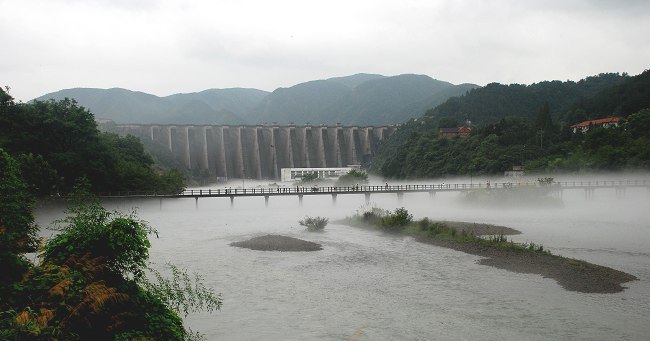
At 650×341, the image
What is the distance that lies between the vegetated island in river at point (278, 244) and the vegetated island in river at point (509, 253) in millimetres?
11011

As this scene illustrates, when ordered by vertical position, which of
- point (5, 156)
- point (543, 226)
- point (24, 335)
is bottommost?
point (543, 226)

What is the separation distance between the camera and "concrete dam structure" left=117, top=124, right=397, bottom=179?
14900 cm

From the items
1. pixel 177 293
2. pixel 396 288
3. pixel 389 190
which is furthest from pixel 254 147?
pixel 177 293

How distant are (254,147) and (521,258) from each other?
123 m

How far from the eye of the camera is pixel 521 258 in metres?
38.7

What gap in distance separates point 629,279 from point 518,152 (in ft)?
308

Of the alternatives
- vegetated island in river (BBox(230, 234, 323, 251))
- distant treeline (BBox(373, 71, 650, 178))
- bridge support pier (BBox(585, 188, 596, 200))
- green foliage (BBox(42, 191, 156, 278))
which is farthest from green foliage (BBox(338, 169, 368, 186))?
green foliage (BBox(42, 191, 156, 278))

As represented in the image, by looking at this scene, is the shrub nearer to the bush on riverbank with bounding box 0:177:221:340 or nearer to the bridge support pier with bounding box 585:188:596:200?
the bush on riverbank with bounding box 0:177:221:340

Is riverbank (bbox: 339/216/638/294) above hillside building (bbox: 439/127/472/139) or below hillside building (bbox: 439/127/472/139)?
below

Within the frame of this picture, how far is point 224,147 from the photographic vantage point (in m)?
152

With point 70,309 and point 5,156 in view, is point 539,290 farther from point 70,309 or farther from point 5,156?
point 5,156

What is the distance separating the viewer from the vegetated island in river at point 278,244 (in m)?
45.3

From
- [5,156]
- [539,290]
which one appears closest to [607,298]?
[539,290]

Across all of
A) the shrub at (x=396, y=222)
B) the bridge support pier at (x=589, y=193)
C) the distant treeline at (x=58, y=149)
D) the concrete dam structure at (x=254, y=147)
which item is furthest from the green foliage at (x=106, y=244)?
the concrete dam structure at (x=254, y=147)
